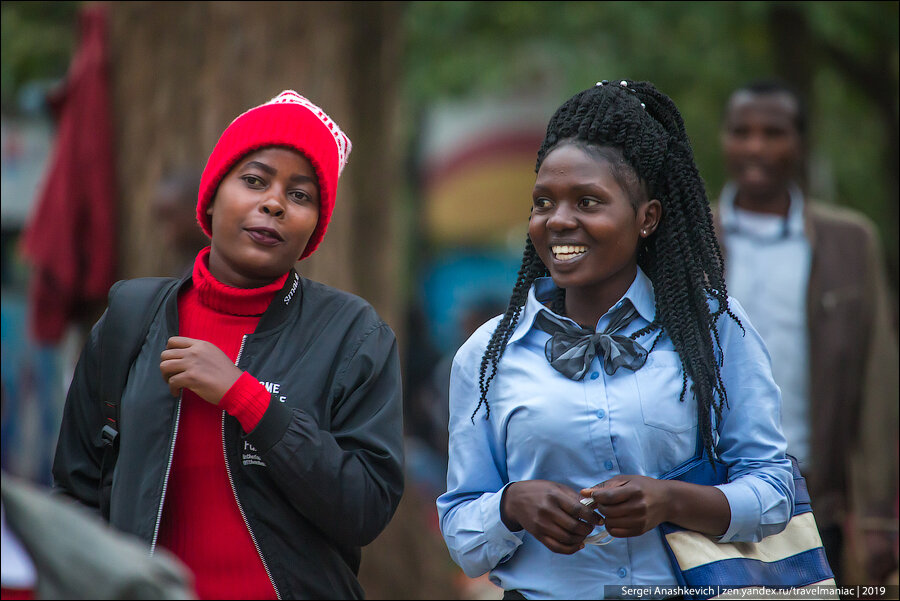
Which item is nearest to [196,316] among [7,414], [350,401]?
[350,401]

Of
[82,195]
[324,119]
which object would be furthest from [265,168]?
[82,195]

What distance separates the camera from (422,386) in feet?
39.6

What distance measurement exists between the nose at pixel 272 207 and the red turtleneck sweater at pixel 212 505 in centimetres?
37

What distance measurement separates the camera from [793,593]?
2.85m

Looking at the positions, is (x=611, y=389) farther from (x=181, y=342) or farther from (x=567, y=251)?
(x=181, y=342)

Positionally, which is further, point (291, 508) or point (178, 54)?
point (178, 54)

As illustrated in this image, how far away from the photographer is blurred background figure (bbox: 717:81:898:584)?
4.89 metres

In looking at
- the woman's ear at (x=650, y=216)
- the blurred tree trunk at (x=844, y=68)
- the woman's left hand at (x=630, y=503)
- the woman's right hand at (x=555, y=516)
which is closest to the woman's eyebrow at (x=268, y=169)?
the woman's ear at (x=650, y=216)

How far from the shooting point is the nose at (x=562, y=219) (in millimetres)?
3100

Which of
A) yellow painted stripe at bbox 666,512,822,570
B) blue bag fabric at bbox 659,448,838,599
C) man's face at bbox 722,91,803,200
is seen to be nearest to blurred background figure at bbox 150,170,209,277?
man's face at bbox 722,91,803,200

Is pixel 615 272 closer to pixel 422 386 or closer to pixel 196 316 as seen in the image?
pixel 196 316

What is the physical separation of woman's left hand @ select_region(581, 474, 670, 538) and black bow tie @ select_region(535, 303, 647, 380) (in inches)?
13.4

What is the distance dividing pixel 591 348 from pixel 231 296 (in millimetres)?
998

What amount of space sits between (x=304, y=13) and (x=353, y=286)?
1.46 m
